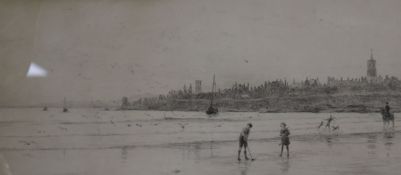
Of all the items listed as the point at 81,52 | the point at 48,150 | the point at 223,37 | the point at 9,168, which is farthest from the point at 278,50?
the point at 9,168

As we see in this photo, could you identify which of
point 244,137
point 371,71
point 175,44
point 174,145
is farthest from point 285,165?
point 175,44

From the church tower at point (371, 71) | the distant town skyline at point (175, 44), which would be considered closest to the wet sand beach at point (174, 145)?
the distant town skyline at point (175, 44)

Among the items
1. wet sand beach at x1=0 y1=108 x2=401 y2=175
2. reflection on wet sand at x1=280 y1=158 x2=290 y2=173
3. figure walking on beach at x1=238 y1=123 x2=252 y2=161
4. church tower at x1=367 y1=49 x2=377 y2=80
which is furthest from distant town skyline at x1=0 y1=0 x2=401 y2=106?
reflection on wet sand at x1=280 y1=158 x2=290 y2=173

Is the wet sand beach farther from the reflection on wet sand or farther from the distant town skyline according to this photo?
the distant town skyline

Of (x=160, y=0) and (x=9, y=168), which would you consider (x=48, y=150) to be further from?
(x=160, y=0)

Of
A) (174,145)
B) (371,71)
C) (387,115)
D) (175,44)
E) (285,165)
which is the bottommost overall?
(285,165)

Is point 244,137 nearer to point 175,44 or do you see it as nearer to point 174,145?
point 174,145

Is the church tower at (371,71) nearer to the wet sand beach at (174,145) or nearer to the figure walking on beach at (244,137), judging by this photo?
the wet sand beach at (174,145)
